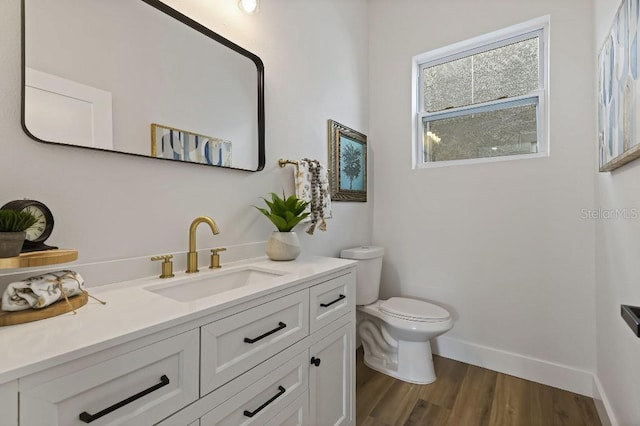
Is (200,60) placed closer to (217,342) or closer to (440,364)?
(217,342)

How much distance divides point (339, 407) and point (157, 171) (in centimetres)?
127

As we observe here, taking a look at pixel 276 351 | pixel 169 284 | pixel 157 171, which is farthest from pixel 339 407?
pixel 157 171

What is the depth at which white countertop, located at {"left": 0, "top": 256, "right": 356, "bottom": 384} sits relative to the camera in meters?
0.50

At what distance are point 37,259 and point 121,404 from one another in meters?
0.39

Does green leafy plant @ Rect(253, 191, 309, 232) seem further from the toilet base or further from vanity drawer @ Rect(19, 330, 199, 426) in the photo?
the toilet base

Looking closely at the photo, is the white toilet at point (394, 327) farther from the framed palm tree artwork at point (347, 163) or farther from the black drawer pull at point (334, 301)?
the black drawer pull at point (334, 301)

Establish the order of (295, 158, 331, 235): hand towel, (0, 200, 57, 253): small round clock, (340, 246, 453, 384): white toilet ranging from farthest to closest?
1. (340, 246, 453, 384): white toilet
2. (295, 158, 331, 235): hand towel
3. (0, 200, 57, 253): small round clock

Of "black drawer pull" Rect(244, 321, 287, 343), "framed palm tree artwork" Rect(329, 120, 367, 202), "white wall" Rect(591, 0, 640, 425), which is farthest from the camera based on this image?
"framed palm tree artwork" Rect(329, 120, 367, 202)

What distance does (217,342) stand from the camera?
775mm

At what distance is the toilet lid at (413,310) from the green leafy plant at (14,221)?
1801 millimetres

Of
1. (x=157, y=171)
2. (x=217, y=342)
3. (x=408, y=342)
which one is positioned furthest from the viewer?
(x=408, y=342)

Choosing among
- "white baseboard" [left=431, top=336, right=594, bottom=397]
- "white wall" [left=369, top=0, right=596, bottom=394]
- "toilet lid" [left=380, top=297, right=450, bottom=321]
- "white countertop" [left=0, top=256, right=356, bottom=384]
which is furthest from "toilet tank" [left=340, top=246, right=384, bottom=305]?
"white countertop" [left=0, top=256, right=356, bottom=384]

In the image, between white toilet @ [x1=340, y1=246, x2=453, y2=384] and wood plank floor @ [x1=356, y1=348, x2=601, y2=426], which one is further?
white toilet @ [x1=340, y1=246, x2=453, y2=384]

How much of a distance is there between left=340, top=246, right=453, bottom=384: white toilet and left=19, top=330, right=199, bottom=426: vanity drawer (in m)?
1.44
